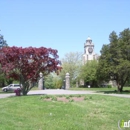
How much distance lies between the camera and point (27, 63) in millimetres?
17266

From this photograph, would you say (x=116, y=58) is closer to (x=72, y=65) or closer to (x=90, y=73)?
(x=90, y=73)

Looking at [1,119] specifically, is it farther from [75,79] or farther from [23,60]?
[75,79]

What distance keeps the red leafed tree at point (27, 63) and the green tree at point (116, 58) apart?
818cm

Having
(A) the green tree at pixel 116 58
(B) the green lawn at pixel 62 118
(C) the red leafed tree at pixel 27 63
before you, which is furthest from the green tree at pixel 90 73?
(B) the green lawn at pixel 62 118

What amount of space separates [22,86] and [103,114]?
10340mm

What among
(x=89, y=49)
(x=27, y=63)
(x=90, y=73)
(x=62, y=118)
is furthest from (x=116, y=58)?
(x=89, y=49)

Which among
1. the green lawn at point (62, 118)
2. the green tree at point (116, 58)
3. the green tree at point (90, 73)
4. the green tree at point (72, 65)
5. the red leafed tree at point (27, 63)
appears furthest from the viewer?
the green tree at point (72, 65)

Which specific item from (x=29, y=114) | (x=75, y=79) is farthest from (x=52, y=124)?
(x=75, y=79)

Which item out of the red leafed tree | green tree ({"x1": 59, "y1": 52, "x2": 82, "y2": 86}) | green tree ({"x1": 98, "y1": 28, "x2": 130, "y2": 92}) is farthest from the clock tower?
the red leafed tree

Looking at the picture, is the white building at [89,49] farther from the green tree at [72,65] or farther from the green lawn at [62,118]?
the green lawn at [62,118]

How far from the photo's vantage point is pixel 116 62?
24219 millimetres

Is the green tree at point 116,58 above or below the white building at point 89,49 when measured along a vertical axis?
below

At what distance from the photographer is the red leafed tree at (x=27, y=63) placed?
650 inches

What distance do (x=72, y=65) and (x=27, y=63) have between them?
3988 centimetres
